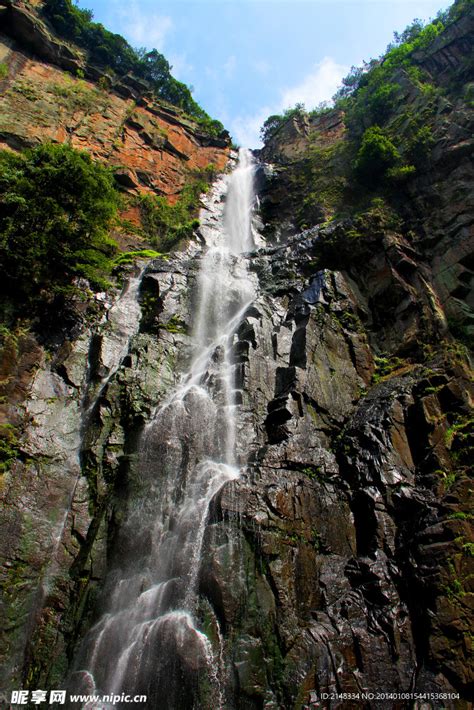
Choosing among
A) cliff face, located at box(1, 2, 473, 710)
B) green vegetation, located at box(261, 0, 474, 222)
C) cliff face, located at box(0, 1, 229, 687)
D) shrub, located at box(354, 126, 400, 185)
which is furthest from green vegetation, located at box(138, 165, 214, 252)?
shrub, located at box(354, 126, 400, 185)

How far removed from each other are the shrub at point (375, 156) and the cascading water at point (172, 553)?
12729mm

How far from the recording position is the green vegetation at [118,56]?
104 feet

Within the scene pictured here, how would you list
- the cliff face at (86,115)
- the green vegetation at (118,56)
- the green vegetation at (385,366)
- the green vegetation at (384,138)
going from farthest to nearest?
the green vegetation at (118,56) < the cliff face at (86,115) < the green vegetation at (384,138) < the green vegetation at (385,366)

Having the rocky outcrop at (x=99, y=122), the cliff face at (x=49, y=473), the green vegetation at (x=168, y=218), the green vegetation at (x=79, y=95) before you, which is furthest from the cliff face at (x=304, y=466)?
the green vegetation at (x=79, y=95)

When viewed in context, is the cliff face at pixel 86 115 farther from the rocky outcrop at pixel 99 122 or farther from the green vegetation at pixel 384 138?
the green vegetation at pixel 384 138

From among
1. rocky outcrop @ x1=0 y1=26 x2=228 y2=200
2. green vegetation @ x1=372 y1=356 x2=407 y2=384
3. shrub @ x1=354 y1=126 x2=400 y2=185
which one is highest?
rocky outcrop @ x1=0 y1=26 x2=228 y2=200

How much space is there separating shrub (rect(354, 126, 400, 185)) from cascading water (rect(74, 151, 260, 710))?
12729 mm

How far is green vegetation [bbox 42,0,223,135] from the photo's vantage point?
3173 centimetres

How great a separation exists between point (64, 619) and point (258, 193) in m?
27.4

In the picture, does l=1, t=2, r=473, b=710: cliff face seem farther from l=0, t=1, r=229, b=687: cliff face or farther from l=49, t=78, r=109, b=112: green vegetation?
l=49, t=78, r=109, b=112: green vegetation

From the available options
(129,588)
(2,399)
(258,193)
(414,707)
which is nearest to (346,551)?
(414,707)

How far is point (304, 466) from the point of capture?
34.8 ft

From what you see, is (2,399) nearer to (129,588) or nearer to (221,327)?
(129,588)

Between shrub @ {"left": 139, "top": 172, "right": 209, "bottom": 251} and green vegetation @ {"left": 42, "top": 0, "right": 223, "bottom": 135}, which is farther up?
green vegetation @ {"left": 42, "top": 0, "right": 223, "bottom": 135}
